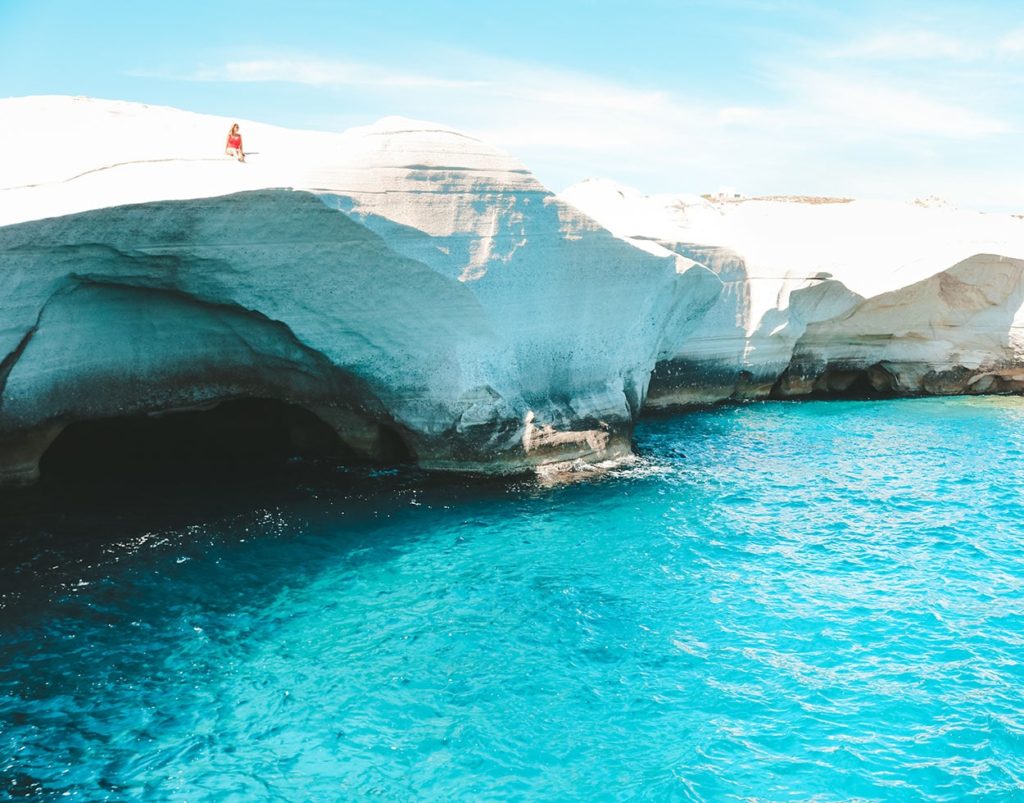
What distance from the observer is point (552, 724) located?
8531 mm

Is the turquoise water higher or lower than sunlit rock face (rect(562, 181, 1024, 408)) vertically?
lower

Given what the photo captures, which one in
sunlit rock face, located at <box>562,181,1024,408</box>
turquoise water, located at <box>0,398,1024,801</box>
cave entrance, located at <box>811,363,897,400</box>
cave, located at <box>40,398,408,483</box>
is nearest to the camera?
turquoise water, located at <box>0,398,1024,801</box>

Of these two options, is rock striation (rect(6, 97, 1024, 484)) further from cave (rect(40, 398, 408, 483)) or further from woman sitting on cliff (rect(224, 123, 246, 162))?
woman sitting on cliff (rect(224, 123, 246, 162))

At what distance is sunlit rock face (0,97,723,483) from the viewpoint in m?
12.5

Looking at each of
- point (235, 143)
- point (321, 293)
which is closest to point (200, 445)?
point (321, 293)

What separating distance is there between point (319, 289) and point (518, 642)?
275 inches

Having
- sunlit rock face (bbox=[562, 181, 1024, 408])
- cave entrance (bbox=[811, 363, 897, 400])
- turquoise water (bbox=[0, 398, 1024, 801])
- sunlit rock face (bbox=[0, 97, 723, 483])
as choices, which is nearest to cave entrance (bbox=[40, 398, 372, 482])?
sunlit rock face (bbox=[0, 97, 723, 483])

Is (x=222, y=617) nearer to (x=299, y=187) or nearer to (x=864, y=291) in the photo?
(x=299, y=187)

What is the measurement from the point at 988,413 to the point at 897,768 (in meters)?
18.0

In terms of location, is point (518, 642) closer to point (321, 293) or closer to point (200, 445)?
point (321, 293)

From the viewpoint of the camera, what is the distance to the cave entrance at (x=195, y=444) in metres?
16.0

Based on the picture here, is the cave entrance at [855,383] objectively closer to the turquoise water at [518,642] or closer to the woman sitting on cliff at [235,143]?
the turquoise water at [518,642]

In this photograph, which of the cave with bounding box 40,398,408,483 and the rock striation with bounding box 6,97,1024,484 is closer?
the rock striation with bounding box 6,97,1024,484

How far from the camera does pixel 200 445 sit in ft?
57.5
